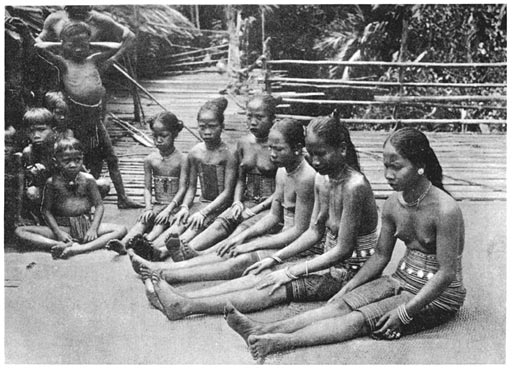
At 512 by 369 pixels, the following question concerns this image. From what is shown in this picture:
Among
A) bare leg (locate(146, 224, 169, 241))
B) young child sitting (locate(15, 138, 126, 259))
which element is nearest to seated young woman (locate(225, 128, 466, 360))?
bare leg (locate(146, 224, 169, 241))

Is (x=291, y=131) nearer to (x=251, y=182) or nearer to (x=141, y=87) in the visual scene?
(x=251, y=182)

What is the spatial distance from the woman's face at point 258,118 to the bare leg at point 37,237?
4.24 feet

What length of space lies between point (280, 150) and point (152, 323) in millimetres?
1098

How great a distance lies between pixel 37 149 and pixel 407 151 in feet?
7.37

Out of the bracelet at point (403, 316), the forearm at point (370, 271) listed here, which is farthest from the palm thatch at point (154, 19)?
the bracelet at point (403, 316)

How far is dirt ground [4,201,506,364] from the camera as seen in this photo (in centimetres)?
299

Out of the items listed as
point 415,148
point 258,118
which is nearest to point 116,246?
point 258,118

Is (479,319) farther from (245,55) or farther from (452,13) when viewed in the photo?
(245,55)

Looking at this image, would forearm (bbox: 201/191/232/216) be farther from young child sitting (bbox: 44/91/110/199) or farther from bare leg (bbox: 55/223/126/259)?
young child sitting (bbox: 44/91/110/199)

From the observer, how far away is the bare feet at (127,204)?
414cm

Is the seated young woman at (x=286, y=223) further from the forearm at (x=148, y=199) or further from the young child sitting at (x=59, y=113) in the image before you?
the young child sitting at (x=59, y=113)

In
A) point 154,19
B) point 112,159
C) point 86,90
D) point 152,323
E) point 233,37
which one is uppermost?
point 154,19

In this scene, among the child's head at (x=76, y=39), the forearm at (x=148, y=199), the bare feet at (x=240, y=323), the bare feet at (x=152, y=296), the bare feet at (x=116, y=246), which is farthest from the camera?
the forearm at (x=148, y=199)

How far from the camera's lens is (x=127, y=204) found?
4.15 m
